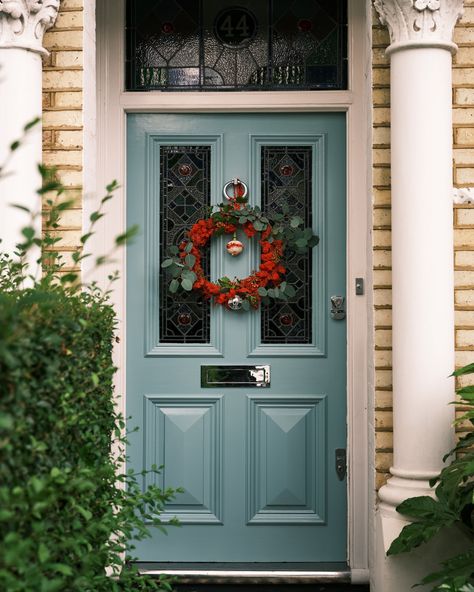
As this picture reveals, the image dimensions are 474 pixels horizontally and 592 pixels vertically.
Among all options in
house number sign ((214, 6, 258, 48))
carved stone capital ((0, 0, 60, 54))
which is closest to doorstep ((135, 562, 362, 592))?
carved stone capital ((0, 0, 60, 54))

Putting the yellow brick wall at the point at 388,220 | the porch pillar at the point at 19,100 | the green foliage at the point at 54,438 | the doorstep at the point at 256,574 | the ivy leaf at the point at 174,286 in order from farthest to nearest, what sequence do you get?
the ivy leaf at the point at 174,286 < the doorstep at the point at 256,574 < the yellow brick wall at the point at 388,220 < the porch pillar at the point at 19,100 < the green foliage at the point at 54,438

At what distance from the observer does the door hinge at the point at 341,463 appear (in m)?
4.84

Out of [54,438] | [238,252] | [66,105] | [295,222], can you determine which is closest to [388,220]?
[295,222]

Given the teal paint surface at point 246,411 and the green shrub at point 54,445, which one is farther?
the teal paint surface at point 246,411

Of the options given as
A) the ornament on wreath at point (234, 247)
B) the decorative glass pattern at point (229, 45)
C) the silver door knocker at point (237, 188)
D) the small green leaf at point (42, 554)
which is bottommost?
the small green leaf at point (42, 554)

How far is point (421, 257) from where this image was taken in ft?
13.7

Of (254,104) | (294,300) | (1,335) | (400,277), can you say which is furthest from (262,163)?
(1,335)

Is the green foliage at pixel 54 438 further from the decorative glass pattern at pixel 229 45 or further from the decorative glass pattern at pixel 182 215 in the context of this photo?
the decorative glass pattern at pixel 229 45

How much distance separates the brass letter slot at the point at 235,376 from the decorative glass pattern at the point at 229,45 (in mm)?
1470

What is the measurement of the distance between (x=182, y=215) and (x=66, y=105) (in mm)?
853

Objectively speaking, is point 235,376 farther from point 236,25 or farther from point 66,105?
point 236,25

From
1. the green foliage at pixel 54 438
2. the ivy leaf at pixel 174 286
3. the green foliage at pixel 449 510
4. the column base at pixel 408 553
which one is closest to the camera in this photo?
the green foliage at pixel 54 438

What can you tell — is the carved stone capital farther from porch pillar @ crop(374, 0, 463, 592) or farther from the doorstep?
the doorstep

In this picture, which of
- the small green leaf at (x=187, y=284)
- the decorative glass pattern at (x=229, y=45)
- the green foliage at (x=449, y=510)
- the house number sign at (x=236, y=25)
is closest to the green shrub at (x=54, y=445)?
the green foliage at (x=449, y=510)
